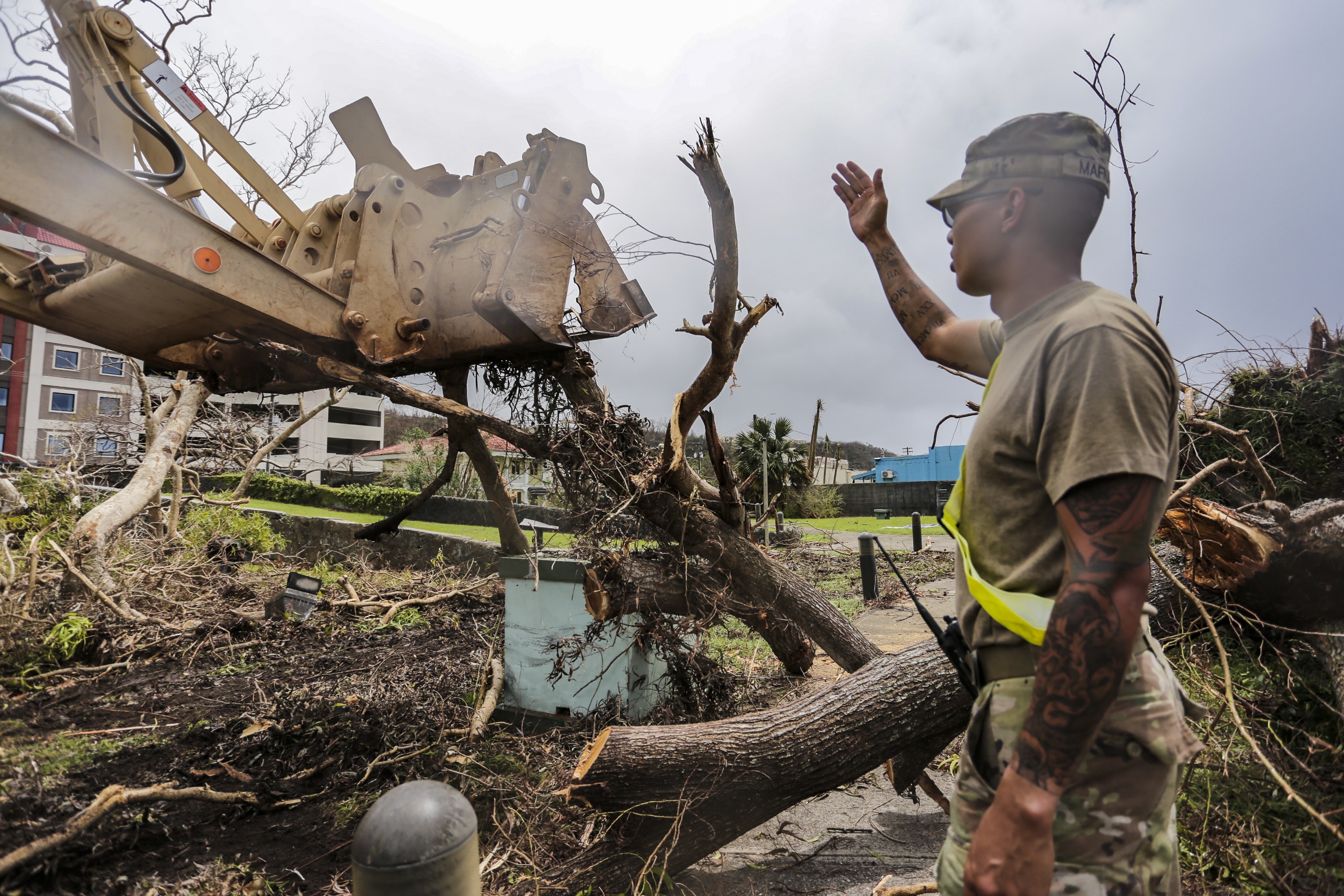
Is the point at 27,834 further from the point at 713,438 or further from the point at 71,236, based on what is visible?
the point at 713,438

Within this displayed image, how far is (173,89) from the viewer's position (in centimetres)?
421

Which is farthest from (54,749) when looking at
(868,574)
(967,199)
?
(868,574)

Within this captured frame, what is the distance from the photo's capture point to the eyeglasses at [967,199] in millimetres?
1359

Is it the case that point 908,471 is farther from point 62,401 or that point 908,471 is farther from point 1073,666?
point 62,401

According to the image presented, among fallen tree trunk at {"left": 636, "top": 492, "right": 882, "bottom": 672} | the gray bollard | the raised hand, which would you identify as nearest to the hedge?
fallen tree trunk at {"left": 636, "top": 492, "right": 882, "bottom": 672}

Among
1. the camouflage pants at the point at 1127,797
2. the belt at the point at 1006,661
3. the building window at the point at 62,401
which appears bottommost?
the camouflage pants at the point at 1127,797

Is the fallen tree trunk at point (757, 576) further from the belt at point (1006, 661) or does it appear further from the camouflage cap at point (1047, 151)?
the camouflage cap at point (1047, 151)

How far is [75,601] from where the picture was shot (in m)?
6.48

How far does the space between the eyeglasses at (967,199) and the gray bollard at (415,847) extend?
2.01 m

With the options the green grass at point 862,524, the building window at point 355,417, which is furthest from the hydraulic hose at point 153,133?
the building window at point 355,417

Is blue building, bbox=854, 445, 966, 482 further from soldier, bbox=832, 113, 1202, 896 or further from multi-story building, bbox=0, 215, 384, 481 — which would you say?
soldier, bbox=832, 113, 1202, 896

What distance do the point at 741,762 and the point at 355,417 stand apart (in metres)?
58.2

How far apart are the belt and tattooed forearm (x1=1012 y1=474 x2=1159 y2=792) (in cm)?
13

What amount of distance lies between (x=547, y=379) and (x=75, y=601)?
17.2 feet
